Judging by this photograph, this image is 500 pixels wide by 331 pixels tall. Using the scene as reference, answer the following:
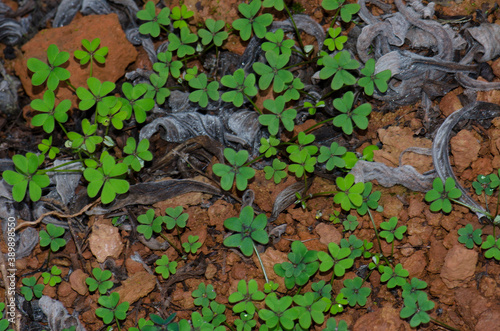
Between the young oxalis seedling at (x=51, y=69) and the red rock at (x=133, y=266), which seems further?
the young oxalis seedling at (x=51, y=69)

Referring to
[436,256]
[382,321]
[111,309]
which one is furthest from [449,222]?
[111,309]

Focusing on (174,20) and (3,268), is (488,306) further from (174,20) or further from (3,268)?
(3,268)

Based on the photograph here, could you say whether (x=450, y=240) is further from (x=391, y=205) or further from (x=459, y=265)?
(x=391, y=205)

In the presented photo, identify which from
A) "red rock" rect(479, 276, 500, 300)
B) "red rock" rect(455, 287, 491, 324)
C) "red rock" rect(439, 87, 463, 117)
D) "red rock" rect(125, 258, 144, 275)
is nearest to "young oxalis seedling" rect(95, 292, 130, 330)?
"red rock" rect(125, 258, 144, 275)

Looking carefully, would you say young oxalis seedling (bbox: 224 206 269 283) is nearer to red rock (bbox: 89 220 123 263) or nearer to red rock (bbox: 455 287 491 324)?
red rock (bbox: 89 220 123 263)

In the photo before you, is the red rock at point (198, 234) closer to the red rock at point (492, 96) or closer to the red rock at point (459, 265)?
the red rock at point (459, 265)

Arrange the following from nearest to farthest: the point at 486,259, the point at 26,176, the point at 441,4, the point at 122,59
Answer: the point at 486,259
the point at 26,176
the point at 441,4
the point at 122,59

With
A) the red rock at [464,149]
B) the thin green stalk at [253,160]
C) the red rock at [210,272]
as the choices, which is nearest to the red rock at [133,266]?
the red rock at [210,272]

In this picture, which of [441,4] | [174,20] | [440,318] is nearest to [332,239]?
[440,318]
